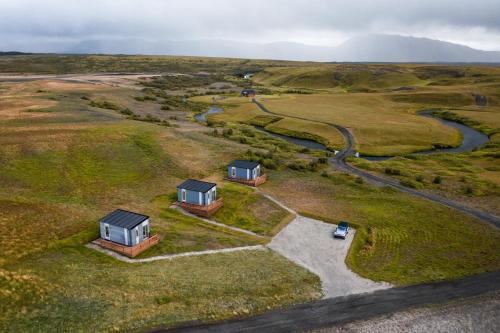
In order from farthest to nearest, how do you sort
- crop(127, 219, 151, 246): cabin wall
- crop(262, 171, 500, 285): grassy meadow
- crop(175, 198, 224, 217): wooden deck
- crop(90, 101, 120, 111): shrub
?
crop(90, 101, 120, 111): shrub, crop(175, 198, 224, 217): wooden deck, crop(262, 171, 500, 285): grassy meadow, crop(127, 219, 151, 246): cabin wall

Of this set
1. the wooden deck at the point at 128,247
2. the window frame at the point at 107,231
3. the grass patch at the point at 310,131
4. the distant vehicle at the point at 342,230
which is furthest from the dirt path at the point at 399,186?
the window frame at the point at 107,231

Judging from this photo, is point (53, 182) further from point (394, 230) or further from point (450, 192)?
point (450, 192)

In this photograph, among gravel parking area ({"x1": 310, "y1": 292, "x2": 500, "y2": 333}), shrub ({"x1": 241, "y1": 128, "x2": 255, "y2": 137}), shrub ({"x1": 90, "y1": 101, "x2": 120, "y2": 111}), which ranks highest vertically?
shrub ({"x1": 90, "y1": 101, "x2": 120, "y2": 111})

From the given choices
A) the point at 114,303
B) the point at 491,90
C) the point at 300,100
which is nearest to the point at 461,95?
the point at 491,90

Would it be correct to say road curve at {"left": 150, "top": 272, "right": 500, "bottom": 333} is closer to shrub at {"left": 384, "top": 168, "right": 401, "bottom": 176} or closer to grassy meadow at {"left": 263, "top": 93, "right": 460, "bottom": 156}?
shrub at {"left": 384, "top": 168, "right": 401, "bottom": 176}

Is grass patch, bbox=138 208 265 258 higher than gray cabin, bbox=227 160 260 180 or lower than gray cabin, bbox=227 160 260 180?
lower

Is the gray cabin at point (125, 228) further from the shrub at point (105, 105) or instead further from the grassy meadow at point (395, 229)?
the shrub at point (105, 105)

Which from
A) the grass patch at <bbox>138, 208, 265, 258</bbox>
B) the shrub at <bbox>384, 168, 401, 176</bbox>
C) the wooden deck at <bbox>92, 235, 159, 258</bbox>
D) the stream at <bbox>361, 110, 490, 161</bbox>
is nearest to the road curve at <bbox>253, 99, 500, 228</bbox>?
the shrub at <bbox>384, 168, 401, 176</bbox>
